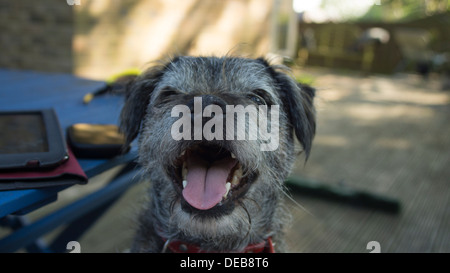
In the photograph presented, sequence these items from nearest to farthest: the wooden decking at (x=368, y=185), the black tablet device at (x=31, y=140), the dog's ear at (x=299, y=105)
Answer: the black tablet device at (x=31, y=140), the dog's ear at (x=299, y=105), the wooden decking at (x=368, y=185)

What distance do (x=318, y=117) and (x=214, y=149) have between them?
1678mm

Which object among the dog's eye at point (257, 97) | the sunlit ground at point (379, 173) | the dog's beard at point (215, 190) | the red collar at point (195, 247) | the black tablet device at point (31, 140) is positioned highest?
the dog's eye at point (257, 97)

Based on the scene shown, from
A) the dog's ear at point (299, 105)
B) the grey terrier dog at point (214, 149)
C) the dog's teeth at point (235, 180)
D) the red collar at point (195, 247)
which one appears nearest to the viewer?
the grey terrier dog at point (214, 149)

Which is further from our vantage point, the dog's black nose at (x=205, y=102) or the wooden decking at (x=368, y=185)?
the wooden decking at (x=368, y=185)

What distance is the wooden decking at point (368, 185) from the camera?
3.60 metres

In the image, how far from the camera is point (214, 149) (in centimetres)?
180

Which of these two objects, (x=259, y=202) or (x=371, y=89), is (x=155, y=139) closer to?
(x=259, y=202)

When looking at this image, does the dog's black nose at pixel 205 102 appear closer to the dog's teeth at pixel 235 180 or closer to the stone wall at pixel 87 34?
the dog's teeth at pixel 235 180

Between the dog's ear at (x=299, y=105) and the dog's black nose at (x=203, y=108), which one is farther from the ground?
the dog's black nose at (x=203, y=108)

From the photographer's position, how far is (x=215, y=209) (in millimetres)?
1683

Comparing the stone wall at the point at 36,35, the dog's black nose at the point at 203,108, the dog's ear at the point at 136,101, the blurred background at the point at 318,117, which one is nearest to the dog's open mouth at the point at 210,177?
the dog's black nose at the point at 203,108

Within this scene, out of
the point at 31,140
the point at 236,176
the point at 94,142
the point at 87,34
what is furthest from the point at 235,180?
the point at 87,34

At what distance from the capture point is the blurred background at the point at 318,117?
12.3ft

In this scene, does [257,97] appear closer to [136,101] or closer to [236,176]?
[236,176]
